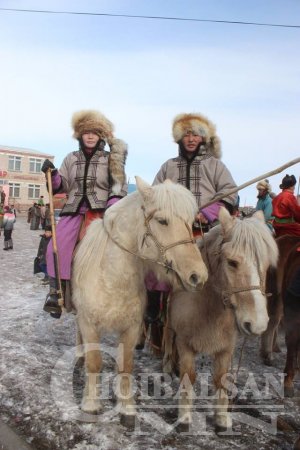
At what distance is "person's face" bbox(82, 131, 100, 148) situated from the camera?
13.7 ft

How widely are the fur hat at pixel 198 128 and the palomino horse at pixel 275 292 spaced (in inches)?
64.7

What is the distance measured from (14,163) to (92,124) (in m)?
49.5

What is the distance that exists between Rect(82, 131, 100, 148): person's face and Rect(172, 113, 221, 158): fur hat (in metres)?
0.91

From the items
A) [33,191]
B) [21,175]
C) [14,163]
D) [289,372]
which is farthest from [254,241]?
[33,191]

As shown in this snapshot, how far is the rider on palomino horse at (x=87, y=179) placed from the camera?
4020mm

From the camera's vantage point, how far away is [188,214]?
2.85 metres

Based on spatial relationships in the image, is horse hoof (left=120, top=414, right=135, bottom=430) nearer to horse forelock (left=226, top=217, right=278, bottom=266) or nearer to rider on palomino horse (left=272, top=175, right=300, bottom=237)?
horse forelock (left=226, top=217, right=278, bottom=266)

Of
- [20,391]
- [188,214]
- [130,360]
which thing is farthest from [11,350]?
[188,214]

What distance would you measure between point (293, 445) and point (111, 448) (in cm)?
150

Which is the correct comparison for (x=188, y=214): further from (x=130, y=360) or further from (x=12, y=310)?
Answer: (x=12, y=310)

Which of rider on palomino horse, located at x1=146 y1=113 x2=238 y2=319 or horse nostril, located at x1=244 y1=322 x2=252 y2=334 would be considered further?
rider on palomino horse, located at x1=146 y1=113 x2=238 y2=319

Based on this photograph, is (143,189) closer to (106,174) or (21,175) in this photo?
(106,174)

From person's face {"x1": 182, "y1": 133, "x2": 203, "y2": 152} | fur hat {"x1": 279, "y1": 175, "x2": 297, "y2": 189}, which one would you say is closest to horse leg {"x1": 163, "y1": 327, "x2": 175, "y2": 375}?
person's face {"x1": 182, "y1": 133, "x2": 203, "y2": 152}

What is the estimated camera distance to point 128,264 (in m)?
3.12
